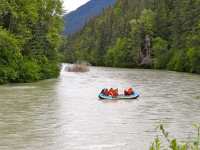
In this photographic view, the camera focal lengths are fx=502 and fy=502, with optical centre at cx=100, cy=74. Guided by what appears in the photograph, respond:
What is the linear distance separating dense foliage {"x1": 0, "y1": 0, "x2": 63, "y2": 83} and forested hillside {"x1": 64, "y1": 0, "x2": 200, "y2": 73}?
88.6 ft

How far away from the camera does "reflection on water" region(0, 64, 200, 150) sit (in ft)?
65.9

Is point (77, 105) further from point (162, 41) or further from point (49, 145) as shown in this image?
point (162, 41)

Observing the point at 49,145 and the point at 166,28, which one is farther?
the point at 166,28

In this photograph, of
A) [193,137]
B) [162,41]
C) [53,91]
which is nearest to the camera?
[193,137]

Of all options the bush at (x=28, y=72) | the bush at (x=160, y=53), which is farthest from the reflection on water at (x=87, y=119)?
the bush at (x=160, y=53)

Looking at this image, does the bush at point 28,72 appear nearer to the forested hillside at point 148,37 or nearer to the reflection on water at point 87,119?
the reflection on water at point 87,119

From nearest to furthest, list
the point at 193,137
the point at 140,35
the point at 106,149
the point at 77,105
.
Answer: the point at 106,149
the point at 193,137
the point at 77,105
the point at 140,35

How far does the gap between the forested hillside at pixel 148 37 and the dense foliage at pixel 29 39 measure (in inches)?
1063

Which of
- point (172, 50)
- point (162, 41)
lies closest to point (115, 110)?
point (172, 50)

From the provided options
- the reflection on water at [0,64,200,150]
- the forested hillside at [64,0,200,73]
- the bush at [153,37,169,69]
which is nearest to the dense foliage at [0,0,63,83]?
the reflection on water at [0,64,200,150]

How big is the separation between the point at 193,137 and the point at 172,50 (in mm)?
81917

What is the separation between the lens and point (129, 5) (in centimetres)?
15712

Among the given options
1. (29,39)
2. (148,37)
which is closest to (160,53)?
(148,37)

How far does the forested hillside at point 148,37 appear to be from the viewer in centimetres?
9238
